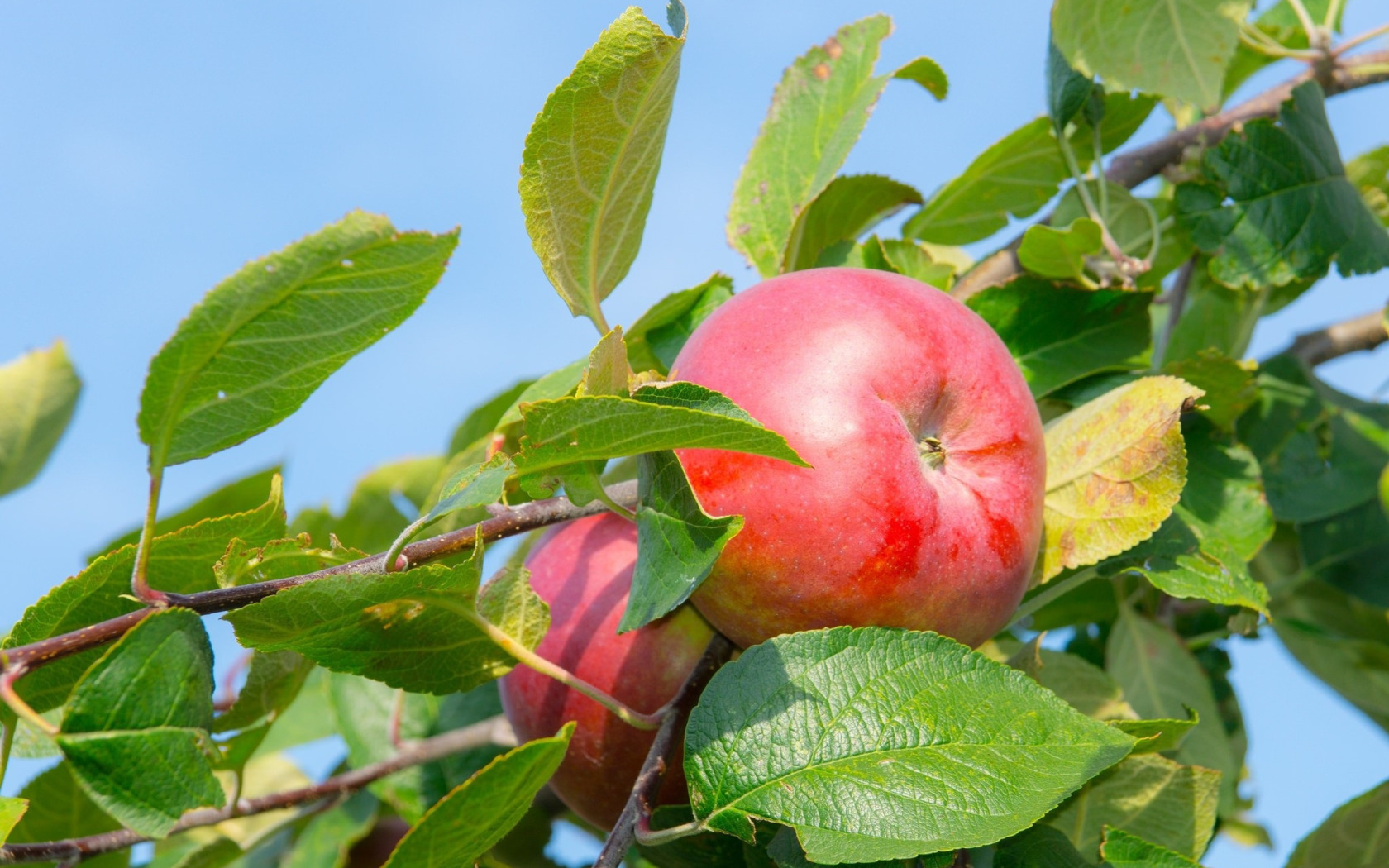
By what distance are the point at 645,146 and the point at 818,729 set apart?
20.3 inches

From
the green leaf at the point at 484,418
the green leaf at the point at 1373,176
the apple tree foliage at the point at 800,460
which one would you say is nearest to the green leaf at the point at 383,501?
the apple tree foliage at the point at 800,460

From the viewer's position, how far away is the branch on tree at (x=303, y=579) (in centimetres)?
80

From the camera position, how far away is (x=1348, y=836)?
4.17 feet

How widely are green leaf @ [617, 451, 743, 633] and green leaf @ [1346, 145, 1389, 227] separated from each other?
52.2 inches

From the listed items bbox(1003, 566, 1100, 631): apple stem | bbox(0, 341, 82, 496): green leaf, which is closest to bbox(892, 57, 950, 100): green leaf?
bbox(1003, 566, 1100, 631): apple stem

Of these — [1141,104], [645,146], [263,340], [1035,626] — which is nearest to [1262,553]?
[1035,626]

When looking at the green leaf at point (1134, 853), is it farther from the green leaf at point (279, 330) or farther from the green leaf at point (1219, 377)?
the green leaf at point (279, 330)

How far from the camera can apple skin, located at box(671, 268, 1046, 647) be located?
2.86 ft

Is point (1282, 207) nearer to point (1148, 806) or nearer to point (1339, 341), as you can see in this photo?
point (1339, 341)

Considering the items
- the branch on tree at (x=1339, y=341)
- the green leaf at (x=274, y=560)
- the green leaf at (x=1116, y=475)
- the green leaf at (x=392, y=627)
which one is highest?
the green leaf at (x=274, y=560)

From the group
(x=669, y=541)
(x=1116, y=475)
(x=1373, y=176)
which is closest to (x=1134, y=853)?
(x=1116, y=475)

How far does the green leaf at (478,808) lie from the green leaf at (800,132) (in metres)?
0.69

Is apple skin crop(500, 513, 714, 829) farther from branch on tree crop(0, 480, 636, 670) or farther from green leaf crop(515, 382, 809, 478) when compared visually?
green leaf crop(515, 382, 809, 478)

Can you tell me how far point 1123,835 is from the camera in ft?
3.11
